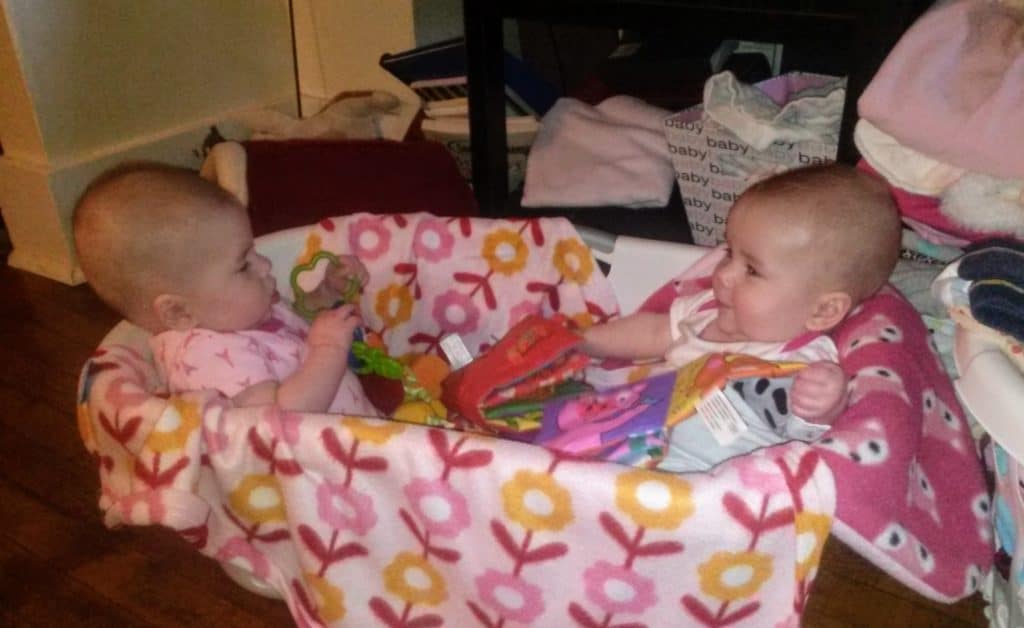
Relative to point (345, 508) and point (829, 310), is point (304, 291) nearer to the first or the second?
point (345, 508)

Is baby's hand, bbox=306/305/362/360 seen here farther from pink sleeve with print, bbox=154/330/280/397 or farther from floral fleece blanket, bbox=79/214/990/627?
floral fleece blanket, bbox=79/214/990/627

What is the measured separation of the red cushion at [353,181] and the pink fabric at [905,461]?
672 millimetres

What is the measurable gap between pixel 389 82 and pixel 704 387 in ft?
3.94

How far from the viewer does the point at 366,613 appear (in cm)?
90

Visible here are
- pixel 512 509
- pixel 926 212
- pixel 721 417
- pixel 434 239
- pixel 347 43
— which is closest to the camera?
pixel 512 509

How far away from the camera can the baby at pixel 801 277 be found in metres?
0.91

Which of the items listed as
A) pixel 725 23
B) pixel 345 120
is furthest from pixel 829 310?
pixel 345 120

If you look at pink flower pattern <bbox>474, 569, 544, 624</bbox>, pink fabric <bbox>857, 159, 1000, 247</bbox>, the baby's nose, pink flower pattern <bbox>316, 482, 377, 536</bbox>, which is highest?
pink fabric <bbox>857, 159, 1000, 247</bbox>

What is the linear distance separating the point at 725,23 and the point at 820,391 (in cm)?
47

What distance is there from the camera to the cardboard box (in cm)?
123

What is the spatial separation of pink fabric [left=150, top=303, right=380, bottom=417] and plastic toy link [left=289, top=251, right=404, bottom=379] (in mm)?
62

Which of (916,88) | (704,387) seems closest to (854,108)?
(916,88)

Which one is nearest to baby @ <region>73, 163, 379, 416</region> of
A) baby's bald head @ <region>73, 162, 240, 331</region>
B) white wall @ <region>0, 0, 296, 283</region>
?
baby's bald head @ <region>73, 162, 240, 331</region>

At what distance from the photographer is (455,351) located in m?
1.25
